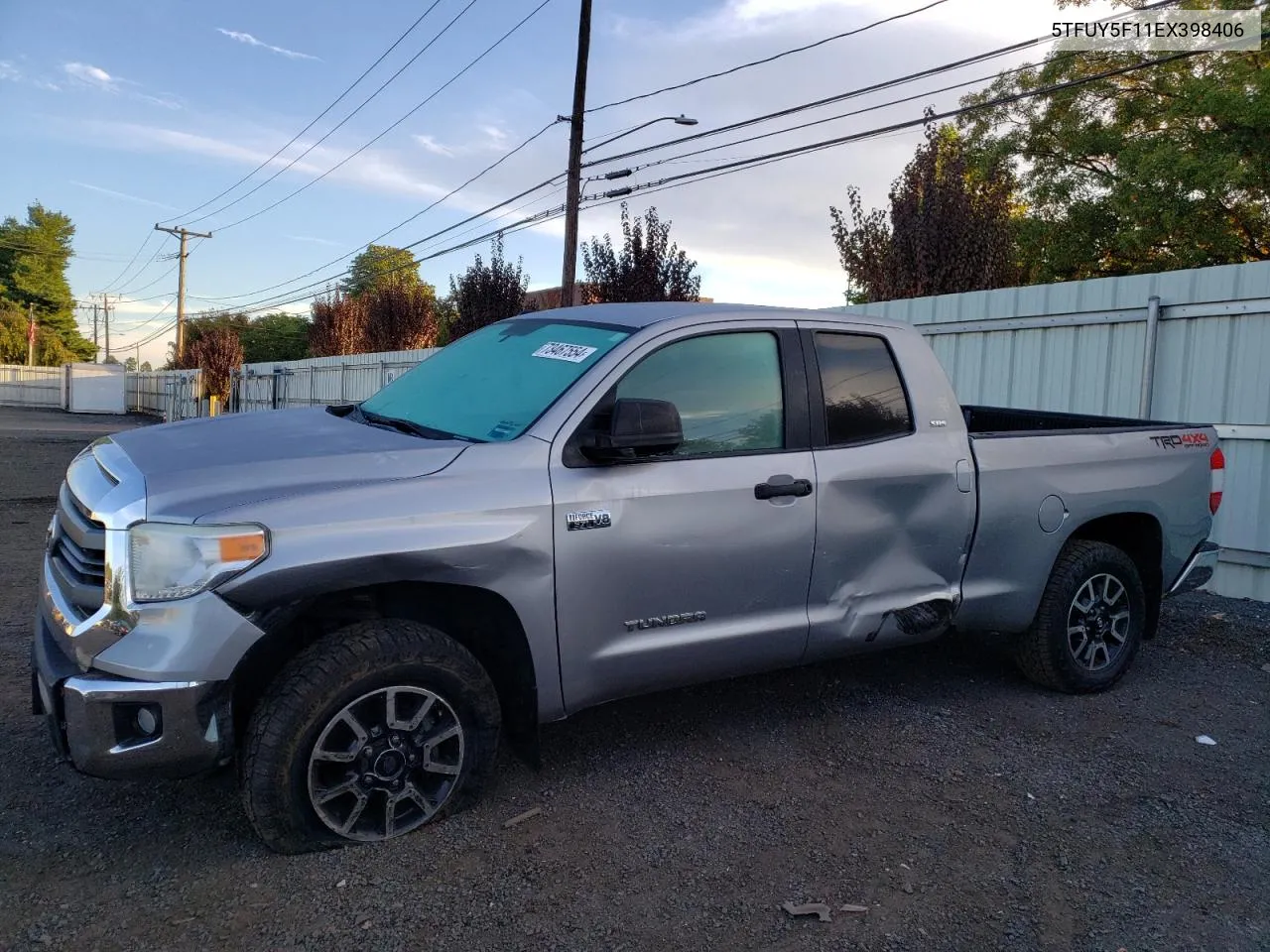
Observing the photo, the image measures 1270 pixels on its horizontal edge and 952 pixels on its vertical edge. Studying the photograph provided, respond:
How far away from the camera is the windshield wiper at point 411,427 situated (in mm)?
3611

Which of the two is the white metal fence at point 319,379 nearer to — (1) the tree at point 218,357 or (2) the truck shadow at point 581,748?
Result: (1) the tree at point 218,357

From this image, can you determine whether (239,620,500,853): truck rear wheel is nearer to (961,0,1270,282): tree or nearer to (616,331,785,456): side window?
(616,331,785,456): side window

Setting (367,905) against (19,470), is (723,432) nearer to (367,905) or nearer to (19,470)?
(367,905)

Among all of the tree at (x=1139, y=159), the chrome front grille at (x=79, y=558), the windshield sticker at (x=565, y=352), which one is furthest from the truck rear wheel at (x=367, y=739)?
the tree at (x=1139, y=159)

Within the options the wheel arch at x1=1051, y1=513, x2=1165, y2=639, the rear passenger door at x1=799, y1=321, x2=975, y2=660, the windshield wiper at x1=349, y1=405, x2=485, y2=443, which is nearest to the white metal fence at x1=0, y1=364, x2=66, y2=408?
the windshield wiper at x1=349, y1=405, x2=485, y2=443

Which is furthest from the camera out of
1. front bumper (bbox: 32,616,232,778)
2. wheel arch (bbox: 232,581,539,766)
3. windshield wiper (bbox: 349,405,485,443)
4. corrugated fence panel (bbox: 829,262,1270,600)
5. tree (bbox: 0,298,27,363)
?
tree (bbox: 0,298,27,363)

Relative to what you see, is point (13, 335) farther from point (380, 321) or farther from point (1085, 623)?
point (1085, 623)

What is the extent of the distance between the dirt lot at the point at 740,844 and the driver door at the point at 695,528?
520 millimetres

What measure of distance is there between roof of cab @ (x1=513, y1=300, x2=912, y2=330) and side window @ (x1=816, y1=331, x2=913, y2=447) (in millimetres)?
114

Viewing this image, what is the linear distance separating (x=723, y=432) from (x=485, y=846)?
176 centimetres

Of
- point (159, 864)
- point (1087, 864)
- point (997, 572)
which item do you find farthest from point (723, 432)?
point (159, 864)

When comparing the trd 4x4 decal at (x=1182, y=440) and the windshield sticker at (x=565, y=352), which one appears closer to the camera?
the windshield sticker at (x=565, y=352)

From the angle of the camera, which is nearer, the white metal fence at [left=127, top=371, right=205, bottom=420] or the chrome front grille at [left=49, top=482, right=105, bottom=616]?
the chrome front grille at [left=49, top=482, right=105, bottom=616]

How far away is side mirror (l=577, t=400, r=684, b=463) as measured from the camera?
10.9ft
